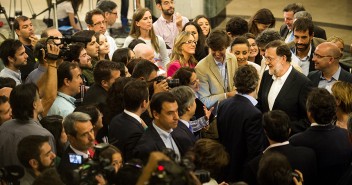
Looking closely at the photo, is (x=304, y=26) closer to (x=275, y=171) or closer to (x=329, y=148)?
(x=329, y=148)

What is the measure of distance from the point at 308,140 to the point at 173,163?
1791 mm

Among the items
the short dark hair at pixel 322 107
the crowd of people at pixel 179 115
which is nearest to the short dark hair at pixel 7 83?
the crowd of people at pixel 179 115

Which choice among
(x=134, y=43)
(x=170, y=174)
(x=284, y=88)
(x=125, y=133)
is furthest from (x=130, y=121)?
(x=134, y=43)

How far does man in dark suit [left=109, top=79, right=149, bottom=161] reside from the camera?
17.2 ft

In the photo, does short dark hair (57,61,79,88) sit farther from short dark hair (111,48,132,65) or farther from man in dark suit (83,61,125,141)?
short dark hair (111,48,132,65)

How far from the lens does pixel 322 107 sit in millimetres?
5039

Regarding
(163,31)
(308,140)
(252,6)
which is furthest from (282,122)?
(252,6)

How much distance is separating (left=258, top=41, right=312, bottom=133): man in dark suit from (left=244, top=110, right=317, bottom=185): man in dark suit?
1.00m

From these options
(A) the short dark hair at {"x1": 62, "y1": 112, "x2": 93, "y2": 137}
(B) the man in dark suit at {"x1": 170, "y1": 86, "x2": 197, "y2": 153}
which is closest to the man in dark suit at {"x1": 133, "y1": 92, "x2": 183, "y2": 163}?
(B) the man in dark suit at {"x1": 170, "y1": 86, "x2": 197, "y2": 153}

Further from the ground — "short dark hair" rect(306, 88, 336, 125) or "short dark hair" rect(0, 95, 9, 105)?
"short dark hair" rect(306, 88, 336, 125)

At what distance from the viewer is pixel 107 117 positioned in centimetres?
582

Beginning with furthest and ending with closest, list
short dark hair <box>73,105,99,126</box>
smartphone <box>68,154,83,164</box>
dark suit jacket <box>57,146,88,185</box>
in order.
A: short dark hair <box>73,105,99,126</box> → dark suit jacket <box>57,146,88,185</box> → smartphone <box>68,154,83,164</box>

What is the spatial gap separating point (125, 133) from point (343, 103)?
5.60 feet

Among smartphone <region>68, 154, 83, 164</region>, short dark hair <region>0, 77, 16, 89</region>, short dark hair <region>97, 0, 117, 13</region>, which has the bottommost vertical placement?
smartphone <region>68, 154, 83, 164</region>
